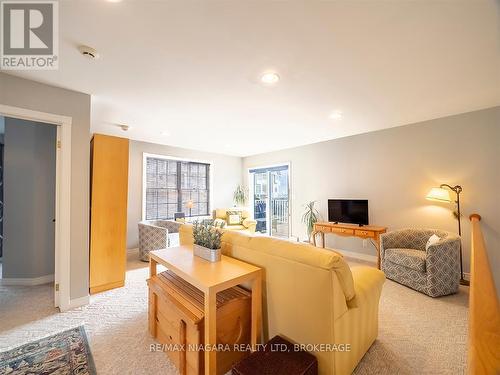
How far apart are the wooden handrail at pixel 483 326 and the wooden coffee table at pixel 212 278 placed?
1209 mm

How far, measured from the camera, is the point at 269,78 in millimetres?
2260

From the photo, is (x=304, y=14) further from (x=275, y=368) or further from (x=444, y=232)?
(x=444, y=232)

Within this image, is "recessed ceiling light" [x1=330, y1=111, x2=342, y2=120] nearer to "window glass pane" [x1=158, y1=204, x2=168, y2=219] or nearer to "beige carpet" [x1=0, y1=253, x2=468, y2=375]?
"beige carpet" [x1=0, y1=253, x2=468, y2=375]

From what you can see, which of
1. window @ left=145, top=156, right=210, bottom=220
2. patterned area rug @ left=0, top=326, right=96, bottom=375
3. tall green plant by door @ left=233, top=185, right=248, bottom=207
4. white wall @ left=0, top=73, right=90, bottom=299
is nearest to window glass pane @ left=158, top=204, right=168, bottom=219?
window @ left=145, top=156, right=210, bottom=220

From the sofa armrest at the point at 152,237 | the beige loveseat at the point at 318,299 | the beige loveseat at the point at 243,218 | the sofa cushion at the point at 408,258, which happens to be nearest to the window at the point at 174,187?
the beige loveseat at the point at 243,218

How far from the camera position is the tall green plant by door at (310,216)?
495cm

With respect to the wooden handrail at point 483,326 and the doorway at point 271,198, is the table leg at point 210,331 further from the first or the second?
the doorway at point 271,198

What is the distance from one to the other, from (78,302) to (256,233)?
224 centimetres

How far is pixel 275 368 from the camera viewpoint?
4.24 feet

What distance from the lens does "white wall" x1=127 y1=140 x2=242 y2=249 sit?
4891 millimetres

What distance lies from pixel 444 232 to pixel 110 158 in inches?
195

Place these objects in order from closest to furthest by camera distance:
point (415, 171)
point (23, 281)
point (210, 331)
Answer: point (210, 331), point (23, 281), point (415, 171)

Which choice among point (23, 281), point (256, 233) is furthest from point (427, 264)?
point (23, 281)

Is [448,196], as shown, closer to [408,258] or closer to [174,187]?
[408,258]
